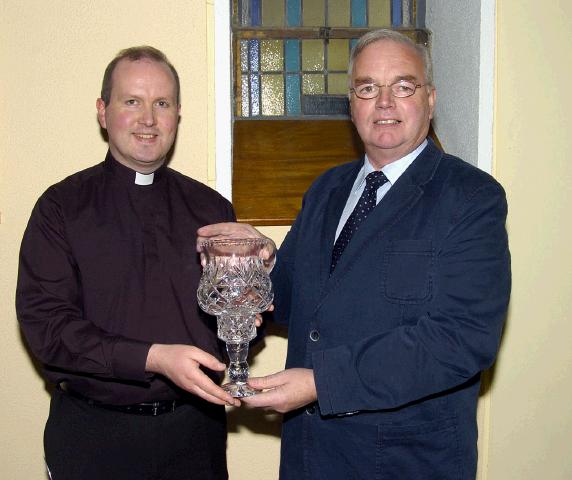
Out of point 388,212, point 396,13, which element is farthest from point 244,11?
point 388,212

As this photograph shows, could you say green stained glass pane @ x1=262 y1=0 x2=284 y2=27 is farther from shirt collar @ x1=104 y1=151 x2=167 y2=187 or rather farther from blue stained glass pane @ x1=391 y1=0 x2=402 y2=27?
shirt collar @ x1=104 y1=151 x2=167 y2=187

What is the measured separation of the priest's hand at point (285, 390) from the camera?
6.22ft

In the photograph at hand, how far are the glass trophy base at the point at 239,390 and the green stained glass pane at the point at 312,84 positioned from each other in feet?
6.14

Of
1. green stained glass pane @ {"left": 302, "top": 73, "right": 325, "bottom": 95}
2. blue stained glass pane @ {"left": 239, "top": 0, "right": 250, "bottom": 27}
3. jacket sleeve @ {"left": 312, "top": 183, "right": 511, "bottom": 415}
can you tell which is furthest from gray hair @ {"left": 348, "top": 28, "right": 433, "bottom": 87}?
blue stained glass pane @ {"left": 239, "top": 0, "right": 250, "bottom": 27}

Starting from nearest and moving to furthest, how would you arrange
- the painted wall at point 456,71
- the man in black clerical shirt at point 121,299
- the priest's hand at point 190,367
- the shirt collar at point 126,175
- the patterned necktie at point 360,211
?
the priest's hand at point 190,367, the patterned necktie at point 360,211, the man in black clerical shirt at point 121,299, the shirt collar at point 126,175, the painted wall at point 456,71

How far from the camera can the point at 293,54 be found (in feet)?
11.3

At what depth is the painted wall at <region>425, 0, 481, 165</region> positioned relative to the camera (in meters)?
3.07

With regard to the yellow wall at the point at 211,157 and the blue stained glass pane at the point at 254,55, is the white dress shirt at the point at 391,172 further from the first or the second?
the blue stained glass pane at the point at 254,55

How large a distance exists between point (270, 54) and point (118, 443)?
6.28ft

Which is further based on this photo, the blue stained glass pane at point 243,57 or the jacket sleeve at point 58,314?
the blue stained glass pane at point 243,57

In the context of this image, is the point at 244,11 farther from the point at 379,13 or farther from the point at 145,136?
the point at 145,136

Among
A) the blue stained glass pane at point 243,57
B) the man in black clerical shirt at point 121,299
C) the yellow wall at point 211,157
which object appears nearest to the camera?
the man in black clerical shirt at point 121,299

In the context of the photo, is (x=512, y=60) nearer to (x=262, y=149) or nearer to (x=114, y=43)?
(x=262, y=149)

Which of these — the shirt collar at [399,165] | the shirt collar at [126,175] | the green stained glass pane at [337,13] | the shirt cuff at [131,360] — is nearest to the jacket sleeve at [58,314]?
the shirt cuff at [131,360]
